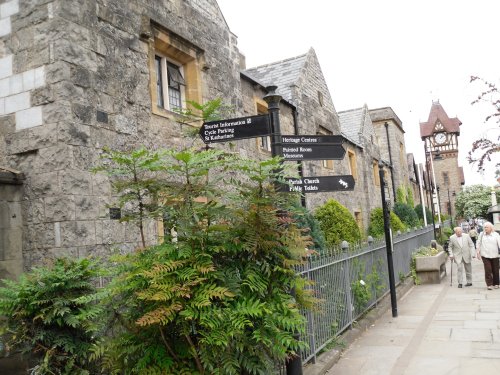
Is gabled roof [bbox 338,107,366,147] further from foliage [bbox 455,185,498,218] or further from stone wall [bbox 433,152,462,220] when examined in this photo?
stone wall [bbox 433,152,462,220]

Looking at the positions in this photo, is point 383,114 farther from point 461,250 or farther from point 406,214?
point 461,250

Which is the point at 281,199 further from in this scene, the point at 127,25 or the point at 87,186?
the point at 127,25

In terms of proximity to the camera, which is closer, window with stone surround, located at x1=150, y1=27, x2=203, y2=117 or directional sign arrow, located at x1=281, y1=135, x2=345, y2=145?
directional sign arrow, located at x1=281, y1=135, x2=345, y2=145

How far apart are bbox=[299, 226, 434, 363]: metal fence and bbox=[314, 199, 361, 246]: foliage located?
346 centimetres

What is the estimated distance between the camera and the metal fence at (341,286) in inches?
230

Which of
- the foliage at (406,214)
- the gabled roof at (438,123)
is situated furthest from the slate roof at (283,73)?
the gabled roof at (438,123)

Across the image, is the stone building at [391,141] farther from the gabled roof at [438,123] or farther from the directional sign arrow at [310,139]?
the gabled roof at [438,123]

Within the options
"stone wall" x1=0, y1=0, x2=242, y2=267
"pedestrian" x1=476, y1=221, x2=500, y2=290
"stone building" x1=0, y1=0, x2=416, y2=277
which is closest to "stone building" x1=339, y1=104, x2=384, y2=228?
"pedestrian" x1=476, y1=221, x2=500, y2=290

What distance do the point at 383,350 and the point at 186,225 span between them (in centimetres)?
419

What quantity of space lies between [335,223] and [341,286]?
6.90m

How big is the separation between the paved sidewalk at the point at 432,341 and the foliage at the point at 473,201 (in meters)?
49.2

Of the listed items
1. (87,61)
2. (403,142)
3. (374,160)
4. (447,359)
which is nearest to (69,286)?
(87,61)

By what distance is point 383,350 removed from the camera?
6270 millimetres

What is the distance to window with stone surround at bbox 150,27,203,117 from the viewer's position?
7.27 metres
